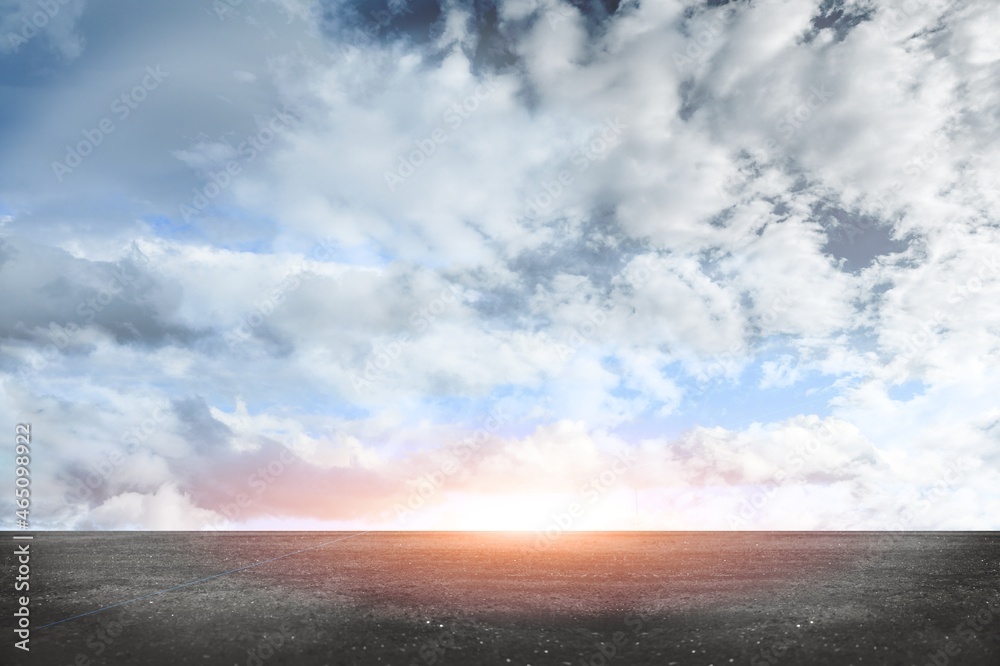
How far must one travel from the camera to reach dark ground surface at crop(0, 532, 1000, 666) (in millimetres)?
12664

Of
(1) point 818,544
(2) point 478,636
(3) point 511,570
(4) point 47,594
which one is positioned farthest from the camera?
(1) point 818,544

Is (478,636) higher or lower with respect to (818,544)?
higher

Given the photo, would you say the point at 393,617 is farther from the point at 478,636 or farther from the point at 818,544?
the point at 818,544

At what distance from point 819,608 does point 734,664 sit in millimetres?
6115

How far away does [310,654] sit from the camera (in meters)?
12.7

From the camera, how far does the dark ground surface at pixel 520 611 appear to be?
12.7m

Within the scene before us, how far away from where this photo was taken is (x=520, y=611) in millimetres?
16047

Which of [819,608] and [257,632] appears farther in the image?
[819,608]

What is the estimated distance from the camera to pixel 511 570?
2325cm

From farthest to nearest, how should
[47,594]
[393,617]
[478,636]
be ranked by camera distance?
[47,594]
[393,617]
[478,636]

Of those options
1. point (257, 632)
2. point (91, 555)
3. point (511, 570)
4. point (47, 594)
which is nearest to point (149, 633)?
point (257, 632)

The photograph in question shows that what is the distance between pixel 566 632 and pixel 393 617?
4.95 m

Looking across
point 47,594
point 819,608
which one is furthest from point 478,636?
point 47,594

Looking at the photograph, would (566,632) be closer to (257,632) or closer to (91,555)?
(257,632)
